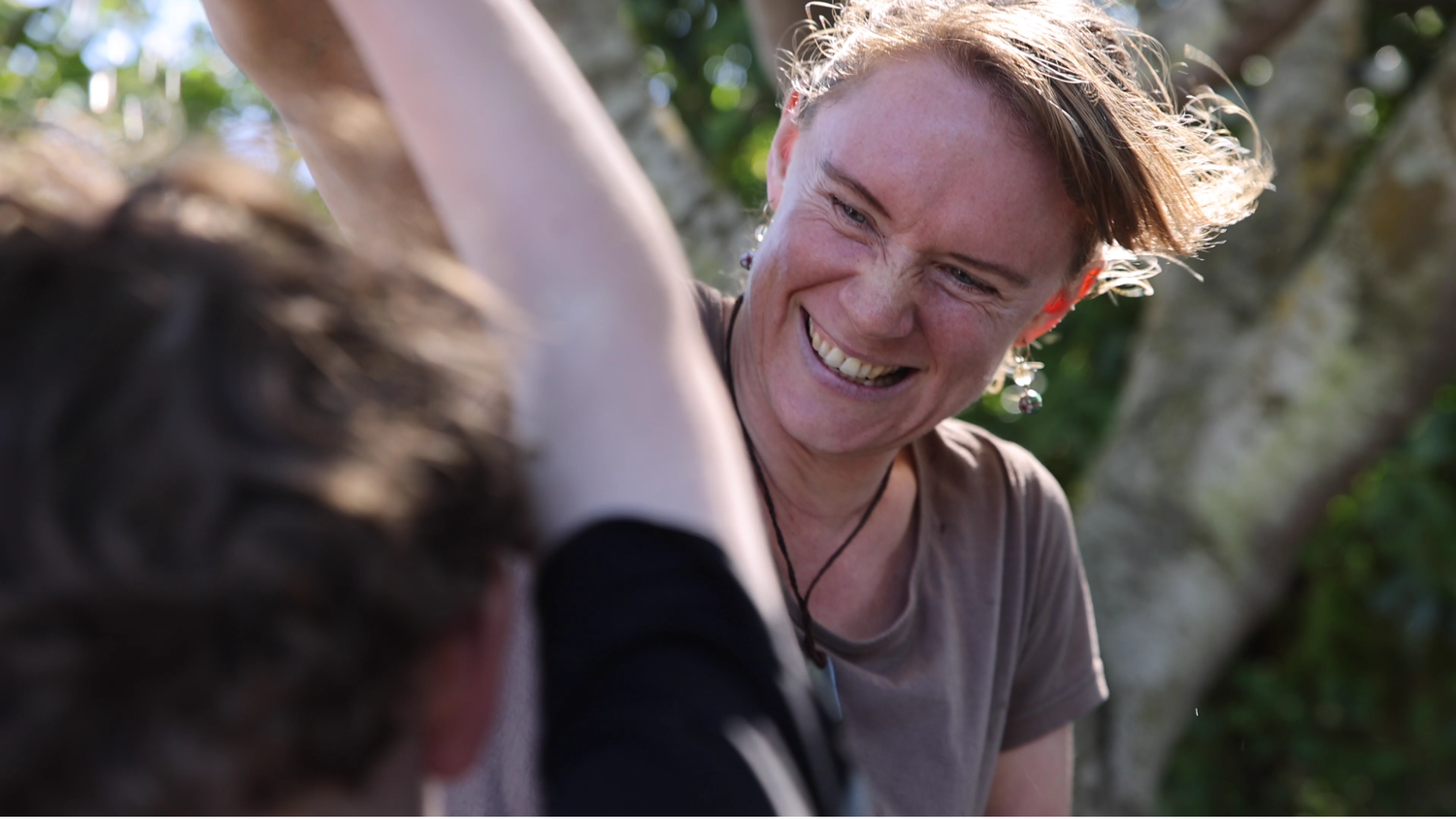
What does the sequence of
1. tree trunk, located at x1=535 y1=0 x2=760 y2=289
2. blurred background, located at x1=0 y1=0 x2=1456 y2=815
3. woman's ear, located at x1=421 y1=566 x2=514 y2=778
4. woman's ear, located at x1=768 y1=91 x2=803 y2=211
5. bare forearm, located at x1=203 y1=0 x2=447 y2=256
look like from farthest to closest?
blurred background, located at x1=0 y1=0 x2=1456 y2=815 → tree trunk, located at x1=535 y1=0 x2=760 y2=289 → woman's ear, located at x1=768 y1=91 x2=803 y2=211 → bare forearm, located at x1=203 y1=0 x2=447 y2=256 → woman's ear, located at x1=421 y1=566 x2=514 y2=778

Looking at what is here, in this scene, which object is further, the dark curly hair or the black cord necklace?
the black cord necklace

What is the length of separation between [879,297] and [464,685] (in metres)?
1.22

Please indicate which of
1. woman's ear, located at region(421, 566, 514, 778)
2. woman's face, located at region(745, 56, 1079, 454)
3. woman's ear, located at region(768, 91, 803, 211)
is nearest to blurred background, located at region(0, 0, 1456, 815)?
woman's ear, located at region(768, 91, 803, 211)

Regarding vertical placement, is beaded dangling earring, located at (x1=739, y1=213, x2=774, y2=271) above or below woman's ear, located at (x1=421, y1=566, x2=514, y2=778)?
below

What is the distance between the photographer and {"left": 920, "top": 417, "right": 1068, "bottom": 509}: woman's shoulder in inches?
86.4

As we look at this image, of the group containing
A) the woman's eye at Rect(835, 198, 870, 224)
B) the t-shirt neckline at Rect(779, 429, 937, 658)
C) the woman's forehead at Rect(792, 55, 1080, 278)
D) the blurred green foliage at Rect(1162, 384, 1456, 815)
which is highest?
the woman's forehead at Rect(792, 55, 1080, 278)

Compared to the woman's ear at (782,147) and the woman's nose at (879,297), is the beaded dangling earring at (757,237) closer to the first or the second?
the woman's ear at (782,147)

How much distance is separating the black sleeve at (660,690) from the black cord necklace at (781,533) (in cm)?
95

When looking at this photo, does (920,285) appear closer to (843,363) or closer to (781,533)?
(843,363)

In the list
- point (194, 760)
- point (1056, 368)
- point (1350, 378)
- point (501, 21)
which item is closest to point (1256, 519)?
point (1350, 378)

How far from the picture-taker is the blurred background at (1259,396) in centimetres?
369

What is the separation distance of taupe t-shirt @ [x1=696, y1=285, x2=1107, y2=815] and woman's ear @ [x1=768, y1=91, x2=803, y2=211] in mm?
227

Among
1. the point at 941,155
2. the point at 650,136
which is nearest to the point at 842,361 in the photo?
the point at 941,155

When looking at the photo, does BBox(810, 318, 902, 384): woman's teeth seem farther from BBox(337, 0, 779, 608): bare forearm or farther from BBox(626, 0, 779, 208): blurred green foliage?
BBox(626, 0, 779, 208): blurred green foliage
